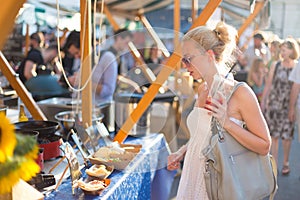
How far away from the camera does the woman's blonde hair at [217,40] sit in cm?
158

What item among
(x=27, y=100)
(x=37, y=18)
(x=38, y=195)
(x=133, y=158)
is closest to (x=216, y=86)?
(x=133, y=158)

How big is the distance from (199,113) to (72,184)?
61cm

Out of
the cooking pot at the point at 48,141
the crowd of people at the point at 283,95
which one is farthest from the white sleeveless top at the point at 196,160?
the crowd of people at the point at 283,95

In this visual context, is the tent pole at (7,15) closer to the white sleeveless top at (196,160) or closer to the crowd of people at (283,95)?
the white sleeveless top at (196,160)

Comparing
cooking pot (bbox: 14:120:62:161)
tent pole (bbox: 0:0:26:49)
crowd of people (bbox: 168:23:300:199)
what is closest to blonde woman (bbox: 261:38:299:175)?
crowd of people (bbox: 168:23:300:199)

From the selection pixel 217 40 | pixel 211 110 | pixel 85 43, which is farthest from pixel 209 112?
pixel 85 43

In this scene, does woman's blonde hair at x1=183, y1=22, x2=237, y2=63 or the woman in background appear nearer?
woman's blonde hair at x1=183, y1=22, x2=237, y2=63

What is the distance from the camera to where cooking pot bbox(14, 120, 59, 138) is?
1880 mm

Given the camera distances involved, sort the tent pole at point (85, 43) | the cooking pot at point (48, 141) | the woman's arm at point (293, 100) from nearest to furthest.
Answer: the cooking pot at point (48, 141)
the tent pole at point (85, 43)
the woman's arm at point (293, 100)

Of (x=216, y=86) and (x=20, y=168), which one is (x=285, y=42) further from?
(x=20, y=168)

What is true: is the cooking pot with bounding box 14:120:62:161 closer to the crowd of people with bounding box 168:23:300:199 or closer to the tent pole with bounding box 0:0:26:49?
the crowd of people with bounding box 168:23:300:199

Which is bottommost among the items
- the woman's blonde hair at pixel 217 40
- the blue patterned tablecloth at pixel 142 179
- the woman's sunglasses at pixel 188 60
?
the blue patterned tablecloth at pixel 142 179

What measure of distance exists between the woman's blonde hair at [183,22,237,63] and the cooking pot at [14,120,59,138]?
2.64ft

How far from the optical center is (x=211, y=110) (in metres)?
1.53
